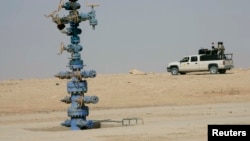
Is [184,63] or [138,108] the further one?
[184,63]

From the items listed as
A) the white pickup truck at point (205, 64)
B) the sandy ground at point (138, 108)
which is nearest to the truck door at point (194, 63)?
the white pickup truck at point (205, 64)

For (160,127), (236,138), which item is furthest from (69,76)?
(236,138)

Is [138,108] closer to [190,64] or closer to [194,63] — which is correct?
[194,63]

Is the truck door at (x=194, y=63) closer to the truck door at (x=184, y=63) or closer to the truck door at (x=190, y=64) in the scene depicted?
the truck door at (x=190, y=64)

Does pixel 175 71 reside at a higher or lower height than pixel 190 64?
lower

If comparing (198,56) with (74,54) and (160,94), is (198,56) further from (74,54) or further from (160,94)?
(74,54)

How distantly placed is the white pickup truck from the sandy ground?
3.06 meters

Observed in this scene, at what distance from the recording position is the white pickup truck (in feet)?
155

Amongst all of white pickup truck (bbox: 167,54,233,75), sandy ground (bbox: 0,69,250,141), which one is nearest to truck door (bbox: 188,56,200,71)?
white pickup truck (bbox: 167,54,233,75)

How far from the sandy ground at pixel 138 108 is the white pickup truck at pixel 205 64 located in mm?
3063

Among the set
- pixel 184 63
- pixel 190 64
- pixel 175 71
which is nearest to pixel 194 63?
pixel 190 64

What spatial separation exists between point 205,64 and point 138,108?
63.3 feet

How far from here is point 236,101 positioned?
103ft

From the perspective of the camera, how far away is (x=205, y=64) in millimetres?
47719
